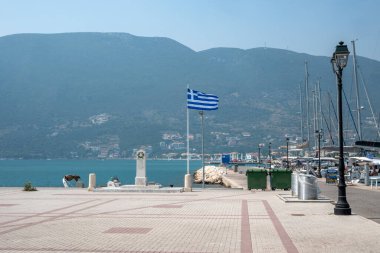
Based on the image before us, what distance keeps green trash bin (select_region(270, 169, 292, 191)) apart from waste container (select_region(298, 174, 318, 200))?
9265 millimetres


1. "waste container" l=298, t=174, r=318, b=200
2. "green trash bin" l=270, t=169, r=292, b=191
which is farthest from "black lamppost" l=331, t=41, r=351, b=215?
"green trash bin" l=270, t=169, r=292, b=191

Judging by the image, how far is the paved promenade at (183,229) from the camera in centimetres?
1174

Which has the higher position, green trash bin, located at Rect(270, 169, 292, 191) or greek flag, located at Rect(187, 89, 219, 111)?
greek flag, located at Rect(187, 89, 219, 111)

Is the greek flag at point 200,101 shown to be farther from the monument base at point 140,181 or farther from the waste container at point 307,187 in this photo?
the waste container at point 307,187

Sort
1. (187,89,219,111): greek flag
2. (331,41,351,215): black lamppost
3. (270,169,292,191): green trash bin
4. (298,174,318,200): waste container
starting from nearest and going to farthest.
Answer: (331,41,351,215): black lamppost
(298,174,318,200): waste container
(270,169,292,191): green trash bin
(187,89,219,111): greek flag

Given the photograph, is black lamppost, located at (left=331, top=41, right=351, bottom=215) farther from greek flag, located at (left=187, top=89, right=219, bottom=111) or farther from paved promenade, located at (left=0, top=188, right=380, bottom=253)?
greek flag, located at (left=187, top=89, right=219, bottom=111)

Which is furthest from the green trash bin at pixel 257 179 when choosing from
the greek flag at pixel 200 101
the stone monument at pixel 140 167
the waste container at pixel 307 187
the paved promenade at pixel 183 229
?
the paved promenade at pixel 183 229

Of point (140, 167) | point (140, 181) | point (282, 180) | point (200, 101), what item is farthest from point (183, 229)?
point (200, 101)

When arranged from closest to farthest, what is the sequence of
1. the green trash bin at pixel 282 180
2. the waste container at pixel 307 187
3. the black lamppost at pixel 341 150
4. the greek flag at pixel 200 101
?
the black lamppost at pixel 341 150 < the waste container at pixel 307 187 < the green trash bin at pixel 282 180 < the greek flag at pixel 200 101

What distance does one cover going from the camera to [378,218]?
1742cm

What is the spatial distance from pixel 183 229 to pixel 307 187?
1088 cm

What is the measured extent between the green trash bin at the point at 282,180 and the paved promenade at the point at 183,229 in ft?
37.2

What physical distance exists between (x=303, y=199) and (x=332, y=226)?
28.2 ft

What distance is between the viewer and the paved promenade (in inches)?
462
